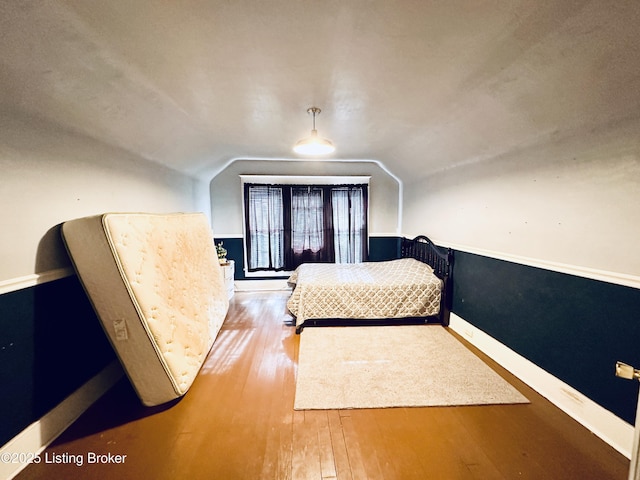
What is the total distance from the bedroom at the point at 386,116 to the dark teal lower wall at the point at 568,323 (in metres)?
0.01

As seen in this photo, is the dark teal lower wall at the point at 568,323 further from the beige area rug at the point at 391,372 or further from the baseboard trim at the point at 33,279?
the baseboard trim at the point at 33,279

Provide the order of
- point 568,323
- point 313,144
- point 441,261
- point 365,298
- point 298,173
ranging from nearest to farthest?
1. point 568,323
2. point 313,144
3. point 365,298
4. point 441,261
5. point 298,173

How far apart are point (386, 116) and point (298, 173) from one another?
241cm

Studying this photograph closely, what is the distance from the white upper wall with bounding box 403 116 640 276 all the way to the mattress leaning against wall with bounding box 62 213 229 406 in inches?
115

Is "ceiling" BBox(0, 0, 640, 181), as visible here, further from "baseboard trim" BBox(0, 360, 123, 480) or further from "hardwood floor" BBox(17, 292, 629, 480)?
"hardwood floor" BBox(17, 292, 629, 480)

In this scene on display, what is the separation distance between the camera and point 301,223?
15.3ft

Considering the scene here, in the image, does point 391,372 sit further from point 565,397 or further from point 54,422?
point 54,422

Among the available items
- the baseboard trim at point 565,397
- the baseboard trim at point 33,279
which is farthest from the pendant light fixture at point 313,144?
the baseboard trim at point 565,397

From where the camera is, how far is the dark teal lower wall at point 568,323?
1.45m

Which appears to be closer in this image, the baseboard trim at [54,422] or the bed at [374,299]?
the baseboard trim at [54,422]

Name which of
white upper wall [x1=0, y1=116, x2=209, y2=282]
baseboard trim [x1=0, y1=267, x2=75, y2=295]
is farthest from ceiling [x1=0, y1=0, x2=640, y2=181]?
baseboard trim [x1=0, y1=267, x2=75, y2=295]

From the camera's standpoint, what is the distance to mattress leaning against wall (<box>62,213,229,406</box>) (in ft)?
4.99

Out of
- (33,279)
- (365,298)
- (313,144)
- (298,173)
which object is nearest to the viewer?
(33,279)

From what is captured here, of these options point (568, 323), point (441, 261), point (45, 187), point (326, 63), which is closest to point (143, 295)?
point (45, 187)
